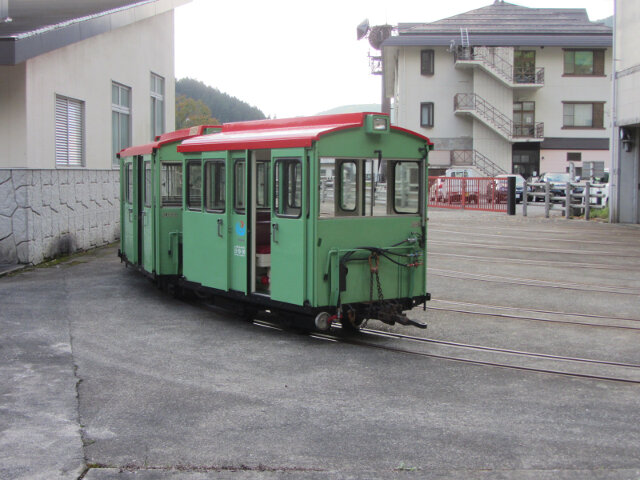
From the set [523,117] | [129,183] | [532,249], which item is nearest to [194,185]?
[129,183]

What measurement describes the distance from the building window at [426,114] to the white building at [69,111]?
2939 centimetres

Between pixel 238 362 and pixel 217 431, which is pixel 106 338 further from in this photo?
pixel 217 431

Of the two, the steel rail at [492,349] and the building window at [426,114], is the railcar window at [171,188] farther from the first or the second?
the building window at [426,114]

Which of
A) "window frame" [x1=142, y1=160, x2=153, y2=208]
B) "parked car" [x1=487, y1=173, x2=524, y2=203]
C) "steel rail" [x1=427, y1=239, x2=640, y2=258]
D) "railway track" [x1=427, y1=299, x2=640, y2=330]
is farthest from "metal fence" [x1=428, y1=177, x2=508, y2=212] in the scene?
"window frame" [x1=142, y1=160, x2=153, y2=208]

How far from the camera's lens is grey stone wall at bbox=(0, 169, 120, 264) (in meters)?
15.8

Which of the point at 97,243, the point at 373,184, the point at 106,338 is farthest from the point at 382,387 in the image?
the point at 97,243

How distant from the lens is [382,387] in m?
7.40

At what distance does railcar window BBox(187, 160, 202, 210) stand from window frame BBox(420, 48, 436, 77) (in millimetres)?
43961

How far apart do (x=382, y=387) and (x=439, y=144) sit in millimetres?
47499

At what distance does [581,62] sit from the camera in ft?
174

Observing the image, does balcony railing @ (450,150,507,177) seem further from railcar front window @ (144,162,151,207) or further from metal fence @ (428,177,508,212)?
railcar front window @ (144,162,151,207)

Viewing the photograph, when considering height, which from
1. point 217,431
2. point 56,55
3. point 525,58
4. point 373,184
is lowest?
point 217,431

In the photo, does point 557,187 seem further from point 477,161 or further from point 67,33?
point 67,33

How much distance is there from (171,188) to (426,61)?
43045 mm
